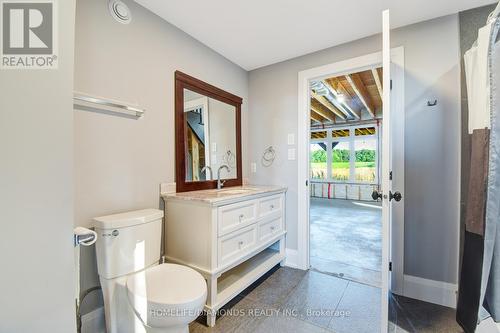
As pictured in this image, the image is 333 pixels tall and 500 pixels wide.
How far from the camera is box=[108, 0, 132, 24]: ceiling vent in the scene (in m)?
1.51

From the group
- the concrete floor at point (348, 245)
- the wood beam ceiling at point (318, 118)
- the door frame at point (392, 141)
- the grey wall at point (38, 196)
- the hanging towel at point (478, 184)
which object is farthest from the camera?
the wood beam ceiling at point (318, 118)

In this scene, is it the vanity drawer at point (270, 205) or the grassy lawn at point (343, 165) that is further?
the grassy lawn at point (343, 165)

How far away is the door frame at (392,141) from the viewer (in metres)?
1.93

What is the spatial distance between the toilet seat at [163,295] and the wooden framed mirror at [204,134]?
827mm

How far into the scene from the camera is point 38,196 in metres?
0.63

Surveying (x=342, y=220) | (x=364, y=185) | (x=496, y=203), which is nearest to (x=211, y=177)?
(x=496, y=203)

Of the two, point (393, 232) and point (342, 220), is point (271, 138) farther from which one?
point (342, 220)

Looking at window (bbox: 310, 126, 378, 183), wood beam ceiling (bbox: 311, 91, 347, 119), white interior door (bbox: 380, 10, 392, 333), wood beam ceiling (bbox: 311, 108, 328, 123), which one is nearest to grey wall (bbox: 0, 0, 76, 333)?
white interior door (bbox: 380, 10, 392, 333)

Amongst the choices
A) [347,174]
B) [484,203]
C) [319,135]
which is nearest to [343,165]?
[347,174]

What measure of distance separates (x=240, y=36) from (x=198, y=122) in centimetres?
92

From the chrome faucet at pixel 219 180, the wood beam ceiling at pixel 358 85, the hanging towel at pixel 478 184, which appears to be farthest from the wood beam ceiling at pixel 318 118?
the hanging towel at pixel 478 184

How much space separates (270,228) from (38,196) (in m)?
1.90

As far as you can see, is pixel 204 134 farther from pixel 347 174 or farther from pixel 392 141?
pixel 347 174

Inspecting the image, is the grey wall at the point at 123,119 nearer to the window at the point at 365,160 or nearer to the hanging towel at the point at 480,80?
the hanging towel at the point at 480,80
